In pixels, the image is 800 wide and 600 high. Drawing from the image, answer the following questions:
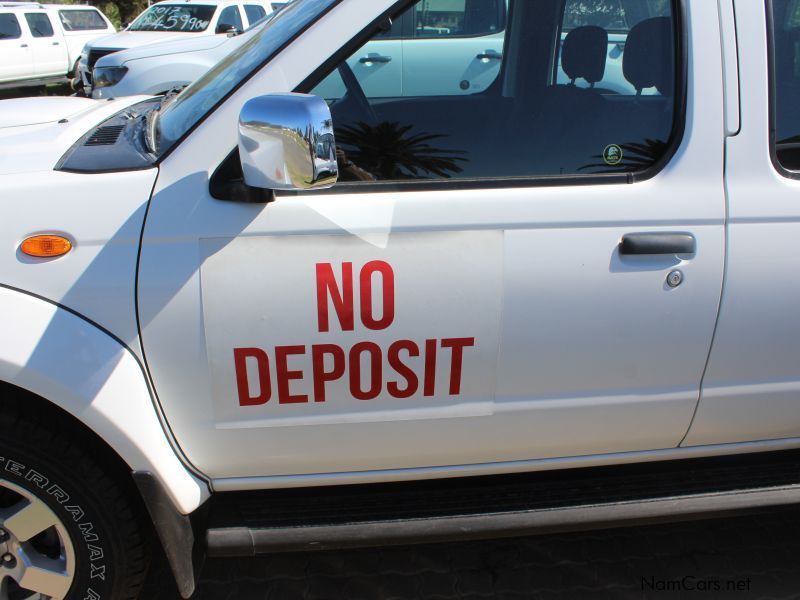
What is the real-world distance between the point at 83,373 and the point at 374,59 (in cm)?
108

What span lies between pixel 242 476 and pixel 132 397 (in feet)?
1.32

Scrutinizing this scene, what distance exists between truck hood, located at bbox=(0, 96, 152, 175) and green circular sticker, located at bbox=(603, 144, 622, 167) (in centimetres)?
145

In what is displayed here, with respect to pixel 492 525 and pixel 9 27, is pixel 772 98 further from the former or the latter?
pixel 9 27

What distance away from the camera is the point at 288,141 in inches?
58.9

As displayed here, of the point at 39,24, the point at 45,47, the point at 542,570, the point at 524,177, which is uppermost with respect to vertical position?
the point at 524,177

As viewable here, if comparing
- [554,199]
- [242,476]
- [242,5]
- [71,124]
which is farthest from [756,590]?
[242,5]

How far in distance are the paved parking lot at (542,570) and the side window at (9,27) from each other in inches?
604

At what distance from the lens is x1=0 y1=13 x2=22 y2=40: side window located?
1447cm

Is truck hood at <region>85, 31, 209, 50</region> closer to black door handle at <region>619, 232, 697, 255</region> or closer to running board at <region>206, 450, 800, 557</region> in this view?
running board at <region>206, 450, 800, 557</region>

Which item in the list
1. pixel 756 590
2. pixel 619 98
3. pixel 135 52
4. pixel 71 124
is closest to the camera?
pixel 619 98

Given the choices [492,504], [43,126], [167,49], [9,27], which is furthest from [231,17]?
[492,504]

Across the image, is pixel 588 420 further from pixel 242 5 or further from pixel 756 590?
pixel 242 5

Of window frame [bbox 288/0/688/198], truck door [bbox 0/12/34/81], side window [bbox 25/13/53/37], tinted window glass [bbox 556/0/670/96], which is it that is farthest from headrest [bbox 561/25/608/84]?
side window [bbox 25/13/53/37]

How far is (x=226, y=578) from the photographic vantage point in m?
2.46
